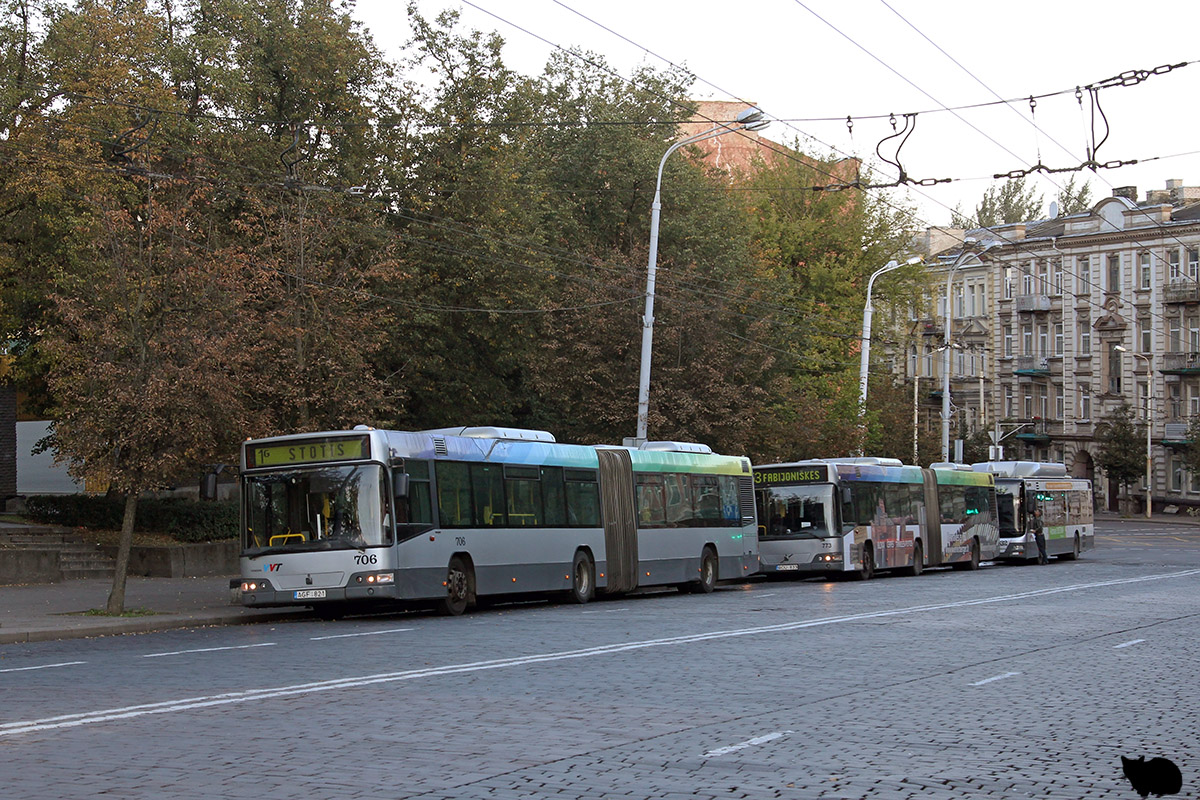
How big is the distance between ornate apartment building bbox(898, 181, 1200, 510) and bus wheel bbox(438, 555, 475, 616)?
6109cm

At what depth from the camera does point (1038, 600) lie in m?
26.4

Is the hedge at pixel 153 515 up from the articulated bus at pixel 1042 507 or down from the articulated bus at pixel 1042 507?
up

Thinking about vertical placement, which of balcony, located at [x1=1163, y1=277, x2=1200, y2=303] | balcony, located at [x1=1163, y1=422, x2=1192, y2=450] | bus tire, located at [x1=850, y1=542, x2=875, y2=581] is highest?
balcony, located at [x1=1163, y1=277, x2=1200, y2=303]

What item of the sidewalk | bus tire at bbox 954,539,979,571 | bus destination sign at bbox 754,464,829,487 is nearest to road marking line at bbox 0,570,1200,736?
the sidewalk

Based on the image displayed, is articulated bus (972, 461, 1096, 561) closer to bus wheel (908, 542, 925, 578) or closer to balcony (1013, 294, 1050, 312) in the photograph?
bus wheel (908, 542, 925, 578)

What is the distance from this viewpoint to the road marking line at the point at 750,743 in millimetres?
9383

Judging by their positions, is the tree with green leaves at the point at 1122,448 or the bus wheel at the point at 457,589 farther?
the tree with green leaves at the point at 1122,448

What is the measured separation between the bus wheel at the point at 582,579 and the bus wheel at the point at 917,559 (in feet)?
50.4

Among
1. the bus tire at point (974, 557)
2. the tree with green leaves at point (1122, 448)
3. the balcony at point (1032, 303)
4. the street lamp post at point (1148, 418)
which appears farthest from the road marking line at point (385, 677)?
the balcony at point (1032, 303)

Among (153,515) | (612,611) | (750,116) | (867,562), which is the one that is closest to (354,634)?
(612,611)

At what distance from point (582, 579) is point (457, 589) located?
3.81m

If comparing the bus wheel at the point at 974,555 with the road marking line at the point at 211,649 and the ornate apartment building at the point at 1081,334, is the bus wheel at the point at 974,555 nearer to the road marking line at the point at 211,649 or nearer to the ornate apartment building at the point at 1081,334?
the road marking line at the point at 211,649

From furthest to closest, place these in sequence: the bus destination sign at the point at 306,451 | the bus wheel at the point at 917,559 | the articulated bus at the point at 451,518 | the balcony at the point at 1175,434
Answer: the balcony at the point at 1175,434 → the bus wheel at the point at 917,559 → the bus destination sign at the point at 306,451 → the articulated bus at the point at 451,518

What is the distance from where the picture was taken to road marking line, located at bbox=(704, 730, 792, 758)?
9.38 metres
